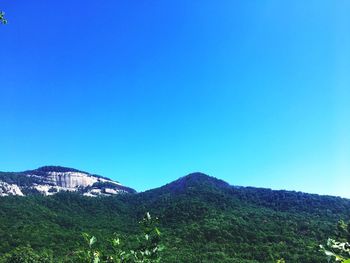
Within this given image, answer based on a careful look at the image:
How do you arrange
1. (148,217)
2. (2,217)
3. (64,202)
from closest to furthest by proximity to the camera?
(148,217)
(2,217)
(64,202)

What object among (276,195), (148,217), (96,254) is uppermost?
(276,195)

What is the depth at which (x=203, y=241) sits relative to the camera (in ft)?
432

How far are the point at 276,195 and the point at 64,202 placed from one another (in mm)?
101899

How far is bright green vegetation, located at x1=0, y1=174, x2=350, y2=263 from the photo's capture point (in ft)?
377

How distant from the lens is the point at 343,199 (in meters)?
184

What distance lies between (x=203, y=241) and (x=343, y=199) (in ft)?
282

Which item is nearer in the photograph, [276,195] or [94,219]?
[94,219]

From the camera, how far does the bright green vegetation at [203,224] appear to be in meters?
115

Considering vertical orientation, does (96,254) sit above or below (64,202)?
below

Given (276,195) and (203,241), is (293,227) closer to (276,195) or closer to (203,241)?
(203,241)

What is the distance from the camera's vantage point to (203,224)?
477 ft

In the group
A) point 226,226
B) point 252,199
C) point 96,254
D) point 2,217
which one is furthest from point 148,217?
point 252,199

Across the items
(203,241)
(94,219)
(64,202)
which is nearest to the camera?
(203,241)

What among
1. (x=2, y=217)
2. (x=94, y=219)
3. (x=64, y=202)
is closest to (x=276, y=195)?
(x=94, y=219)
